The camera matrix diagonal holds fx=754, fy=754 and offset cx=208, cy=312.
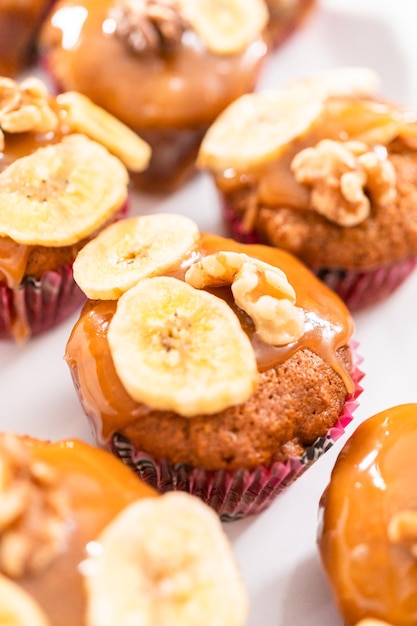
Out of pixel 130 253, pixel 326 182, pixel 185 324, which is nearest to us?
pixel 185 324

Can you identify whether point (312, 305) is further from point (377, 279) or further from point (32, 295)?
point (32, 295)

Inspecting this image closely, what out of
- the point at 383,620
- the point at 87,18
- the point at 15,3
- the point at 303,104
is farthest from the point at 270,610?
the point at 15,3

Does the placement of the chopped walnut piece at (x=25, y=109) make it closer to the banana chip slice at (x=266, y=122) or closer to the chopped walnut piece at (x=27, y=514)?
the banana chip slice at (x=266, y=122)

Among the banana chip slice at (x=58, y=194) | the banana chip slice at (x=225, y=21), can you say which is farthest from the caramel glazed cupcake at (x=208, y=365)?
the banana chip slice at (x=225, y=21)

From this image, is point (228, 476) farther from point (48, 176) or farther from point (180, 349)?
point (48, 176)

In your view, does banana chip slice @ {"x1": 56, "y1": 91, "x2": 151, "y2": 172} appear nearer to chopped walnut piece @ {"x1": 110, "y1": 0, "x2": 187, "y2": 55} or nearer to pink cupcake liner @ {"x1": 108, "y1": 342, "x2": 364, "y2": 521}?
chopped walnut piece @ {"x1": 110, "y1": 0, "x2": 187, "y2": 55}

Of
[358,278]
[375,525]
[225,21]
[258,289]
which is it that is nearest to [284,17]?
[225,21]
